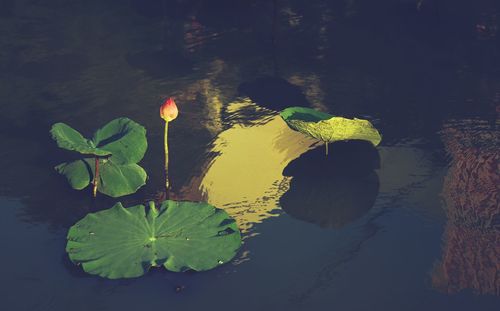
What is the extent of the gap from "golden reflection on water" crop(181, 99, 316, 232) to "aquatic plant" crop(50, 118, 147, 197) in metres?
0.37

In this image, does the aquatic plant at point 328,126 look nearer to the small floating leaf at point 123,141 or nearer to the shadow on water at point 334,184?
the shadow on water at point 334,184

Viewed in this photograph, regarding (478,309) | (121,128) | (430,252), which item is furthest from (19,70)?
(478,309)

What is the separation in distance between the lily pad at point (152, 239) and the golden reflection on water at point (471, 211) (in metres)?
1.17

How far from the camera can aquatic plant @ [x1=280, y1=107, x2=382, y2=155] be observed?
3.99 metres

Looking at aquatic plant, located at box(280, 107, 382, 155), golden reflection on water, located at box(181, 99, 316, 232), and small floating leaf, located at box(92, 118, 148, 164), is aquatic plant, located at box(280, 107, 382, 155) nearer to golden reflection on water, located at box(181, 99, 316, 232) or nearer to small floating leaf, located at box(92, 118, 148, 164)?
golden reflection on water, located at box(181, 99, 316, 232)

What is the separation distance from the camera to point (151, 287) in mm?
3373

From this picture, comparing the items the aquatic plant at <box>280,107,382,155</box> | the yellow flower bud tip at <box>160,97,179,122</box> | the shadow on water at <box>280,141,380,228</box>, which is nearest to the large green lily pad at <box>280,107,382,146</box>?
the aquatic plant at <box>280,107,382,155</box>

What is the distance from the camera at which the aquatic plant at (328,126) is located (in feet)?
13.1

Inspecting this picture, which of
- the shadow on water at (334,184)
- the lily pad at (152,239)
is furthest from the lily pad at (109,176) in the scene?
the shadow on water at (334,184)

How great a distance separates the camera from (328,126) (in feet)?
13.1

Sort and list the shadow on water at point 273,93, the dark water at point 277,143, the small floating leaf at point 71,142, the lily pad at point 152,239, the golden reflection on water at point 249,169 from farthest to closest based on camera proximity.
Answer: the shadow on water at point 273,93 < the golden reflection on water at point 249,169 < the small floating leaf at point 71,142 < the dark water at point 277,143 < the lily pad at point 152,239

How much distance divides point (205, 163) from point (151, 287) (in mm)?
1224

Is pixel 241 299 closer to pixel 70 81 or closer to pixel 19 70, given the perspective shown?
pixel 70 81

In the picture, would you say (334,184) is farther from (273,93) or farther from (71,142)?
(71,142)
